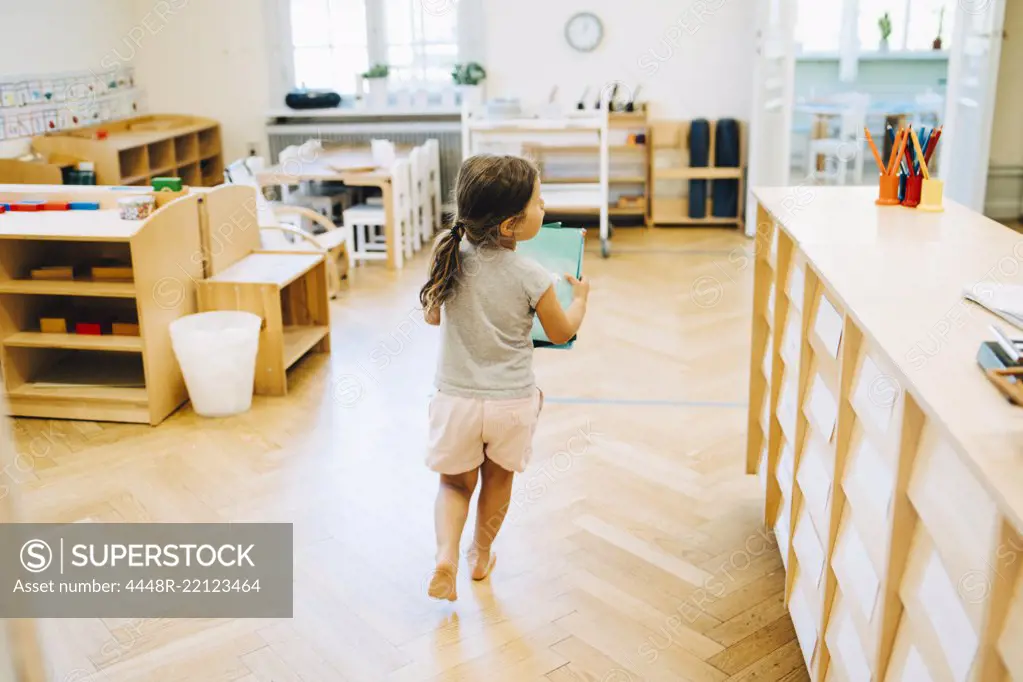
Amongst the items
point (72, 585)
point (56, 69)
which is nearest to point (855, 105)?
point (56, 69)

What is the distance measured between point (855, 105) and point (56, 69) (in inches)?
212

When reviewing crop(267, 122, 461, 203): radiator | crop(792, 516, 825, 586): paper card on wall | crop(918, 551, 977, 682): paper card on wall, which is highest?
crop(267, 122, 461, 203): radiator

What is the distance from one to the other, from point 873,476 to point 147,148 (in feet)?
19.3

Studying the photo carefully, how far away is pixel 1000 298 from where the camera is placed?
1.82 meters

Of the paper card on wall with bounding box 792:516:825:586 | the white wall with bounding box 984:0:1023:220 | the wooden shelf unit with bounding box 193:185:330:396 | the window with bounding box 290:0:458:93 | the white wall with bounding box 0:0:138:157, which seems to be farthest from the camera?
the window with bounding box 290:0:458:93

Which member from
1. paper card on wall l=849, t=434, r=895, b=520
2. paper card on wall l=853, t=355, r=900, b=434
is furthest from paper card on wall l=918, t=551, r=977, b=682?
paper card on wall l=853, t=355, r=900, b=434

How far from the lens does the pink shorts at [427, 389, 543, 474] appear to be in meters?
2.43

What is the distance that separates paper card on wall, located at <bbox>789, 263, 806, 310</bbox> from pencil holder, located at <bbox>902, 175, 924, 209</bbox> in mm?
395

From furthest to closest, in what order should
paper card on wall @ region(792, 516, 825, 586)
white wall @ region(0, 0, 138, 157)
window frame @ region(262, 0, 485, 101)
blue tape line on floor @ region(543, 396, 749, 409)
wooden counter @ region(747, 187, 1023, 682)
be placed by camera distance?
1. window frame @ region(262, 0, 485, 101)
2. white wall @ region(0, 0, 138, 157)
3. blue tape line on floor @ region(543, 396, 749, 409)
4. paper card on wall @ region(792, 516, 825, 586)
5. wooden counter @ region(747, 187, 1023, 682)

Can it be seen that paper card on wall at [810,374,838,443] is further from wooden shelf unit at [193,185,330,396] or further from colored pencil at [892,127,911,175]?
wooden shelf unit at [193,185,330,396]

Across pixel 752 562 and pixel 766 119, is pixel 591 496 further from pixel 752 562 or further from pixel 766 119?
pixel 766 119

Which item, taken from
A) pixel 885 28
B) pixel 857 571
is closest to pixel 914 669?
pixel 857 571

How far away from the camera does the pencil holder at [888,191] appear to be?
2734 mm

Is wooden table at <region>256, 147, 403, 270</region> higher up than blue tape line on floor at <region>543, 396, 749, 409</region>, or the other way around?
wooden table at <region>256, 147, 403, 270</region>
